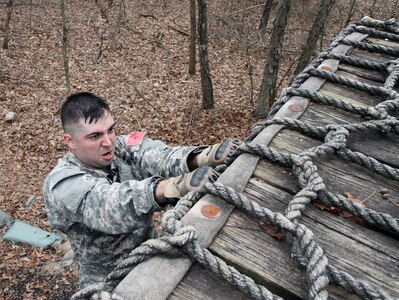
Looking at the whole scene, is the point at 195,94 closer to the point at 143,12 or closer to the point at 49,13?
the point at 143,12

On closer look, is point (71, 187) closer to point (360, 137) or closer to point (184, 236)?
point (184, 236)

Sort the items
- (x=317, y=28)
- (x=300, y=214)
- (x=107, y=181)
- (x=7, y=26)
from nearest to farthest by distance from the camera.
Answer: (x=300, y=214)
(x=107, y=181)
(x=317, y=28)
(x=7, y=26)

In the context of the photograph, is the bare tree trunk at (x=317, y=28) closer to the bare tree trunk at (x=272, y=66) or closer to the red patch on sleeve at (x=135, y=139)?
the bare tree trunk at (x=272, y=66)

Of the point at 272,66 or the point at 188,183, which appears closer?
the point at 188,183

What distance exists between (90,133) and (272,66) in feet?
27.3

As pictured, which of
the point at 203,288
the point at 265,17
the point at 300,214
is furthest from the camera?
the point at 265,17

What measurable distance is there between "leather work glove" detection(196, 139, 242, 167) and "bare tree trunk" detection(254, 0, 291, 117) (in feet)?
26.0

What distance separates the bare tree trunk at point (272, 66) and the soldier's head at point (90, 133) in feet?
26.1

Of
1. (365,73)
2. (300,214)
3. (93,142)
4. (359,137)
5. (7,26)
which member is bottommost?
(7,26)

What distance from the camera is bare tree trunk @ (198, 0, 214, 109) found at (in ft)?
32.5

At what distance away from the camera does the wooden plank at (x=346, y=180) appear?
195 cm

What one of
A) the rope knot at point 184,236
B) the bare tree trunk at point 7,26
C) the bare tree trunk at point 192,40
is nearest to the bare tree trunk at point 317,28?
the bare tree trunk at point 192,40

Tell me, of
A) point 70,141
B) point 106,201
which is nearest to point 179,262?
point 106,201

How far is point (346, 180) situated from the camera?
208 centimetres
